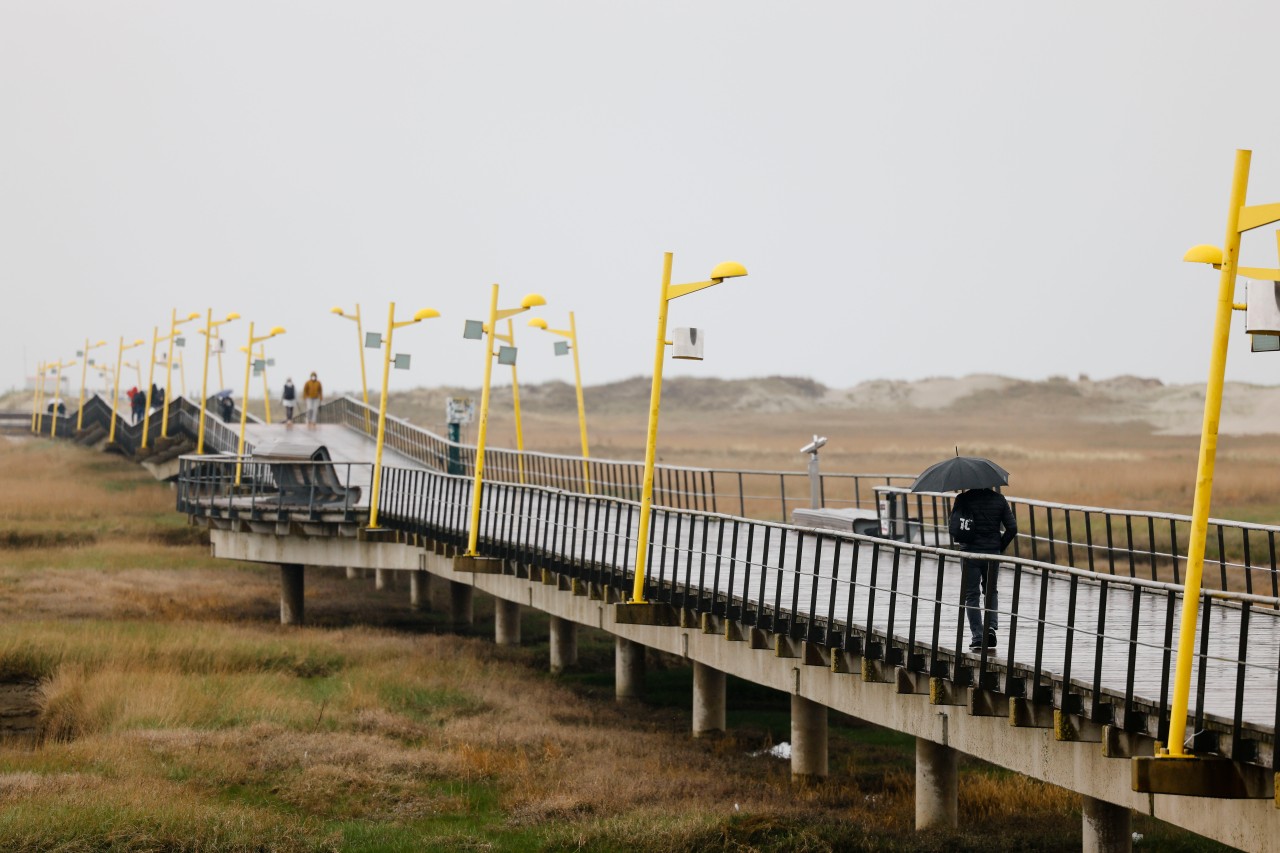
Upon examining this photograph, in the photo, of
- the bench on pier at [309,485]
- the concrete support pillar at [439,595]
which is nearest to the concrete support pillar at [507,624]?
the bench on pier at [309,485]

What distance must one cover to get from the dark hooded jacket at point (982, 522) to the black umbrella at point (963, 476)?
122 mm

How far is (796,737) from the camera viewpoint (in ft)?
72.3

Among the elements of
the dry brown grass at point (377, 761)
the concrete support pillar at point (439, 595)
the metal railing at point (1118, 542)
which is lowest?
the concrete support pillar at point (439, 595)

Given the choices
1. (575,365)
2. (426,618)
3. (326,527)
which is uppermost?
(575,365)

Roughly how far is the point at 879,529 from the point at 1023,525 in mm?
25531

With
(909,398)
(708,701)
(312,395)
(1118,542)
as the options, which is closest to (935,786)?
(708,701)

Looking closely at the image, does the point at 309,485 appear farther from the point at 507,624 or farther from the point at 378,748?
the point at 378,748

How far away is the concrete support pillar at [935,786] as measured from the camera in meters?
18.6

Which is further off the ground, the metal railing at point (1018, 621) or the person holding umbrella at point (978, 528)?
the person holding umbrella at point (978, 528)

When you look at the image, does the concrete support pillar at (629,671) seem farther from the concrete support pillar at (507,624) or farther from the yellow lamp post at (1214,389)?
the yellow lamp post at (1214,389)

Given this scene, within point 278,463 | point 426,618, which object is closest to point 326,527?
point 278,463

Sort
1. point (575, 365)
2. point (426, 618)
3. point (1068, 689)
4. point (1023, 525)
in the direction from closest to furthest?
point (1068, 689) → point (575, 365) → point (426, 618) → point (1023, 525)

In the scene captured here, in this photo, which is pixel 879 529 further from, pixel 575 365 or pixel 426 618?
pixel 426 618

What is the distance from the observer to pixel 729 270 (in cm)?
1912
